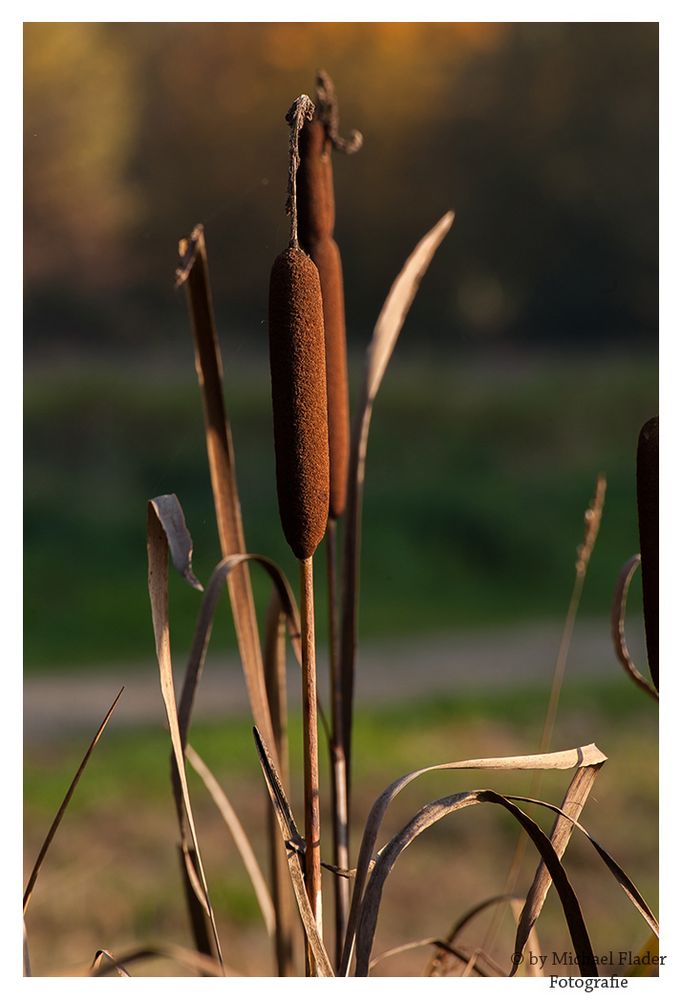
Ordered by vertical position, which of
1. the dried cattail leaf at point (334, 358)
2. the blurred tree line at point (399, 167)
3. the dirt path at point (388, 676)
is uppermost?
the blurred tree line at point (399, 167)

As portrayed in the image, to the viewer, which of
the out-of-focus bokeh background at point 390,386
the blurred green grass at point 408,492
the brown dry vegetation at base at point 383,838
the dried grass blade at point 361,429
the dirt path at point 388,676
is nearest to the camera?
the dried grass blade at point 361,429

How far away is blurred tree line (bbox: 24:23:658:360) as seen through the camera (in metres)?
3.89

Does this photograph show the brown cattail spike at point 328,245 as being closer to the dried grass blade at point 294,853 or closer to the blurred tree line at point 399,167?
the dried grass blade at point 294,853

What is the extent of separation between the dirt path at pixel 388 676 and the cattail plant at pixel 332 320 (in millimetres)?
2139

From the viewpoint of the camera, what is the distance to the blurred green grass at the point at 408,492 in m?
3.85

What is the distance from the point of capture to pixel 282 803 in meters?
0.50

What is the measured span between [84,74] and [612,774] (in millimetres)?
2820

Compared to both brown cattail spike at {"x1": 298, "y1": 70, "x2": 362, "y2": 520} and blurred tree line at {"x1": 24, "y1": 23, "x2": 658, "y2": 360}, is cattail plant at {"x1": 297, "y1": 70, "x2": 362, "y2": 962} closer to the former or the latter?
brown cattail spike at {"x1": 298, "y1": 70, "x2": 362, "y2": 520}

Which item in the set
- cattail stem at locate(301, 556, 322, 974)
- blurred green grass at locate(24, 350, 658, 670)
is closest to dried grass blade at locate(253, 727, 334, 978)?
cattail stem at locate(301, 556, 322, 974)

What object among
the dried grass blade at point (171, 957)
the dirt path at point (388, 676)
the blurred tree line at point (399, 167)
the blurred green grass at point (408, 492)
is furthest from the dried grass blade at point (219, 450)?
the blurred tree line at point (399, 167)

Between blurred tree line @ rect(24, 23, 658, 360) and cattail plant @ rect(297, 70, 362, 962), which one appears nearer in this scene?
cattail plant @ rect(297, 70, 362, 962)

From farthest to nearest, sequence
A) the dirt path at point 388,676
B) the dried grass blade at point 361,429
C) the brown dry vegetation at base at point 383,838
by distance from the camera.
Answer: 1. the dirt path at point 388,676
2. the brown dry vegetation at base at point 383,838
3. the dried grass blade at point 361,429
